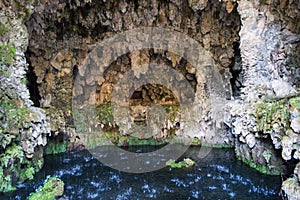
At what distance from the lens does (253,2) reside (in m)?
14.9

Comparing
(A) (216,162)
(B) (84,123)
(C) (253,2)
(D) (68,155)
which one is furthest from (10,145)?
(C) (253,2)

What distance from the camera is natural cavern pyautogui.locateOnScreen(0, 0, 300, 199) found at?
13.2 m

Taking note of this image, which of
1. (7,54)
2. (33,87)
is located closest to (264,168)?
(7,54)

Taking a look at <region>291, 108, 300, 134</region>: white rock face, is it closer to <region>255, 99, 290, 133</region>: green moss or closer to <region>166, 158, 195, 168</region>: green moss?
<region>255, 99, 290, 133</region>: green moss

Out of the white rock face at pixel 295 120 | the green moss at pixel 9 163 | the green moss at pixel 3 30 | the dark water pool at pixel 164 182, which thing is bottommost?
the dark water pool at pixel 164 182

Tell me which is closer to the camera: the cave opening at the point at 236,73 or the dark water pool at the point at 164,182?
the dark water pool at the point at 164,182

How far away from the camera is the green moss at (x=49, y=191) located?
9489 millimetres

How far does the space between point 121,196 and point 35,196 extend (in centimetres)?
325

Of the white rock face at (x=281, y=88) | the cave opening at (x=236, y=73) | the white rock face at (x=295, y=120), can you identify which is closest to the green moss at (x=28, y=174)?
the white rock face at (x=295, y=120)

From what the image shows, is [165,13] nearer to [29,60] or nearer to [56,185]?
[29,60]

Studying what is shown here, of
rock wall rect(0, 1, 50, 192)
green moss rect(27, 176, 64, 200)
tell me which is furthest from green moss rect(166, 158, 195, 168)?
rock wall rect(0, 1, 50, 192)

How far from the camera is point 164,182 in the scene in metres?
12.5

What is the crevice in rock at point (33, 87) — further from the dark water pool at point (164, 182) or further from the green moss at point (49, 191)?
the green moss at point (49, 191)

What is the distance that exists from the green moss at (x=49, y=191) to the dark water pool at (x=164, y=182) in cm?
55
